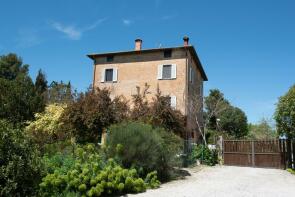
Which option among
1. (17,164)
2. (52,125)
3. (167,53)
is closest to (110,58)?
(167,53)

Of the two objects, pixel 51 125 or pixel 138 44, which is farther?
pixel 138 44

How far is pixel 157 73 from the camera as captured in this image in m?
24.0

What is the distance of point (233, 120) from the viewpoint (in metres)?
44.4

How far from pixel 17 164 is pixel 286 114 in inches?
580

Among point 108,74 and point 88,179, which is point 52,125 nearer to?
point 108,74

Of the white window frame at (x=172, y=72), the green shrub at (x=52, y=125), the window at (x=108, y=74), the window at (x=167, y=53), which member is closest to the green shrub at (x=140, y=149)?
the green shrub at (x=52, y=125)

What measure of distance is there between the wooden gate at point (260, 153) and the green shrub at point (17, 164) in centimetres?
1620

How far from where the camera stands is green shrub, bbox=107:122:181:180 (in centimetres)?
1105

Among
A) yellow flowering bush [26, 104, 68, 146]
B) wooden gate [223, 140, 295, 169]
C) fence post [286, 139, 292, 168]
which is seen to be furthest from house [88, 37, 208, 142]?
fence post [286, 139, 292, 168]

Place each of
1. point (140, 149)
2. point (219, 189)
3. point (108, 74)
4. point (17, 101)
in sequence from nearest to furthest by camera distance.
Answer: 1. point (219, 189)
2. point (140, 149)
3. point (108, 74)
4. point (17, 101)

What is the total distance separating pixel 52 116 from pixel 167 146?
12009 millimetres

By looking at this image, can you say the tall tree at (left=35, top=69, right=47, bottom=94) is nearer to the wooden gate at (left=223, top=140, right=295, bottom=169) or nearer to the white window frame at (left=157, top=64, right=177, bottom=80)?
the white window frame at (left=157, top=64, right=177, bottom=80)

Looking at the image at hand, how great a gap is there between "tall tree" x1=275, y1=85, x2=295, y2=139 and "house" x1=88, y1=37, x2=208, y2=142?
23.0 feet

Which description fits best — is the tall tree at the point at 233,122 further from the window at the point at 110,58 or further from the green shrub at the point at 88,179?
the green shrub at the point at 88,179
